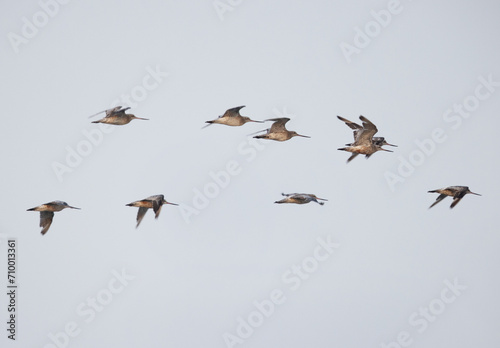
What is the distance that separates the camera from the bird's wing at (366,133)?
55031 millimetres

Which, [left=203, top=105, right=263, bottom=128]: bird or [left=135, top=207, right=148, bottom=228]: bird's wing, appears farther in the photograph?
[left=135, top=207, right=148, bottom=228]: bird's wing

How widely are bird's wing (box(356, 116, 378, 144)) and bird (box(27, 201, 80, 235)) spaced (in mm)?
12380

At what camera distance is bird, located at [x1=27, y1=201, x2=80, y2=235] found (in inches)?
2175

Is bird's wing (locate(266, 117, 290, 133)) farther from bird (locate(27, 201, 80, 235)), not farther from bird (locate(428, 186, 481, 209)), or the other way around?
bird (locate(27, 201, 80, 235))

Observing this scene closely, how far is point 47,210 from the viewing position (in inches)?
2191

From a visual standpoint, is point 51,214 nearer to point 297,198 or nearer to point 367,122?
point 297,198

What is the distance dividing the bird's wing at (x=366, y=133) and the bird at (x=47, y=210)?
1238cm

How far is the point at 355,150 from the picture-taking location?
2207 inches

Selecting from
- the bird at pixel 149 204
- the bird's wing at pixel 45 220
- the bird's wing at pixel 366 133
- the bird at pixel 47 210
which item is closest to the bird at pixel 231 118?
the bird at pixel 149 204

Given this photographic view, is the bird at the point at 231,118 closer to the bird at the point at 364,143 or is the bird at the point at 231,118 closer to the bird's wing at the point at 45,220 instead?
the bird at the point at 364,143

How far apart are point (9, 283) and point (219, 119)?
16.8 m

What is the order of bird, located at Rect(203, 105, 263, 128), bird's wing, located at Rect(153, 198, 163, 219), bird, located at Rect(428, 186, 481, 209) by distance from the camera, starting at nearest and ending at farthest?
bird's wing, located at Rect(153, 198, 163, 219) < bird, located at Rect(203, 105, 263, 128) < bird, located at Rect(428, 186, 481, 209)

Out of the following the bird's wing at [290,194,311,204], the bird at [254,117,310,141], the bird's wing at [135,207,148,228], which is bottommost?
the bird's wing at [290,194,311,204]

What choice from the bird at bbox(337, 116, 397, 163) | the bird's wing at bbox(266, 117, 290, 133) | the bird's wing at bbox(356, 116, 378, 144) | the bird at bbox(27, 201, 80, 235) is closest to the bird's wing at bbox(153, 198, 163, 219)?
the bird at bbox(27, 201, 80, 235)
